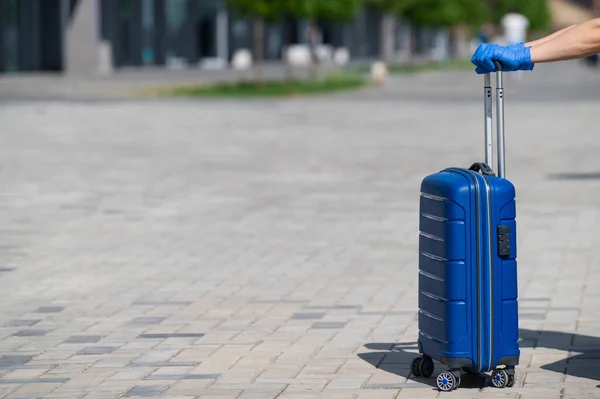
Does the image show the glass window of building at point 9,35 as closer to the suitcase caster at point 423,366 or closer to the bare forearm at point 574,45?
the suitcase caster at point 423,366

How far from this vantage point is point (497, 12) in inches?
4532

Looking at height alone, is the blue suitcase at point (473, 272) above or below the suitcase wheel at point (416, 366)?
above

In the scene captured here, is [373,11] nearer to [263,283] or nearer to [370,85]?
[370,85]

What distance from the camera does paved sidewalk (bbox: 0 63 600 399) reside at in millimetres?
6430

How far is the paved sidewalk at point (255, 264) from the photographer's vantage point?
6.43m

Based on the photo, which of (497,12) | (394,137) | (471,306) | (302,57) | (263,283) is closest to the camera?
(471,306)

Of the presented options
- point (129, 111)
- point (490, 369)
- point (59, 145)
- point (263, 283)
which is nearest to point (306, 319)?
point (263, 283)

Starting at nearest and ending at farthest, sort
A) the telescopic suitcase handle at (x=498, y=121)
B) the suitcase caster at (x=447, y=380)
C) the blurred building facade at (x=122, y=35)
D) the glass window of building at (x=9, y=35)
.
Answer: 1. the suitcase caster at (x=447, y=380)
2. the telescopic suitcase handle at (x=498, y=121)
3. the glass window of building at (x=9, y=35)
4. the blurred building facade at (x=122, y=35)

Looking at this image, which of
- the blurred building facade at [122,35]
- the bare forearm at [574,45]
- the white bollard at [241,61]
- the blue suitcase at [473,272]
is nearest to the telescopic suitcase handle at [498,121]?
the blue suitcase at [473,272]

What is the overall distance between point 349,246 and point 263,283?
1751 millimetres

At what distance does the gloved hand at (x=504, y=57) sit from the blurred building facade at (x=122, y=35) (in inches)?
1680

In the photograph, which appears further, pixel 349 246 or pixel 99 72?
pixel 99 72

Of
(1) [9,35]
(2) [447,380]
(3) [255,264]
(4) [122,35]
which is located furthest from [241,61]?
(2) [447,380]

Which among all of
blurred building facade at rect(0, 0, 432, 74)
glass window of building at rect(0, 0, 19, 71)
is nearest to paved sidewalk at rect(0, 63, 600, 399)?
glass window of building at rect(0, 0, 19, 71)
